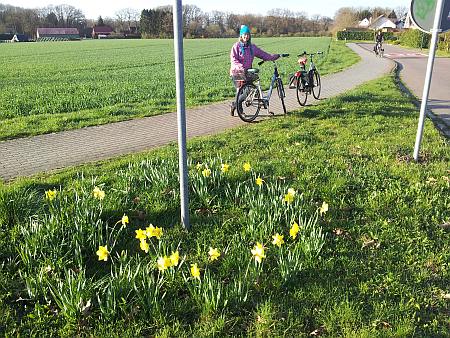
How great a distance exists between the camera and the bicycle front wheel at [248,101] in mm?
8345

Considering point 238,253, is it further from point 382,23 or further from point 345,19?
point 382,23

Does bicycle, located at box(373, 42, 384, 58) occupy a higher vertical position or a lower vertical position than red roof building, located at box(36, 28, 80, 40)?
lower

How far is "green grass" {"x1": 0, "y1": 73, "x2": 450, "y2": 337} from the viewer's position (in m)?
2.60

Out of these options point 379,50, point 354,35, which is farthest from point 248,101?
point 354,35

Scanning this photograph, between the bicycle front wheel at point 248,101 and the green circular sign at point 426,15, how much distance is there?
3678 mm

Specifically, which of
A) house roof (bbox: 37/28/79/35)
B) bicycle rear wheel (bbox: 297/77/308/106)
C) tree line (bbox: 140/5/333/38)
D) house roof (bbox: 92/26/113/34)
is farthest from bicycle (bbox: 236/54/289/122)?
house roof (bbox: 92/26/113/34)

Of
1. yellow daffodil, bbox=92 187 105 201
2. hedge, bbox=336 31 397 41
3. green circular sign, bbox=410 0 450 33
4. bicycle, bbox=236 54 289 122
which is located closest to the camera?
yellow daffodil, bbox=92 187 105 201

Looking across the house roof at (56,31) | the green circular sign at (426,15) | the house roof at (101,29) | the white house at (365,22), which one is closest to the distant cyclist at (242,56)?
the green circular sign at (426,15)

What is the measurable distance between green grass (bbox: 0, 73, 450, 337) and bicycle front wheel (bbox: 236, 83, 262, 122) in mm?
2921

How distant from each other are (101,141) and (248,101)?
10.6 ft

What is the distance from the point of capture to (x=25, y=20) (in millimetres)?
122688

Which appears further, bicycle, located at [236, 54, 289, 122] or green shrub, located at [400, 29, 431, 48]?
green shrub, located at [400, 29, 431, 48]

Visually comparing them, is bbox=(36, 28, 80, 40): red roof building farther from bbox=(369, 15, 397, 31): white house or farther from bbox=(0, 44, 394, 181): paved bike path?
bbox=(0, 44, 394, 181): paved bike path

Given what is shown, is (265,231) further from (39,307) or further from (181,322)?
(39,307)
